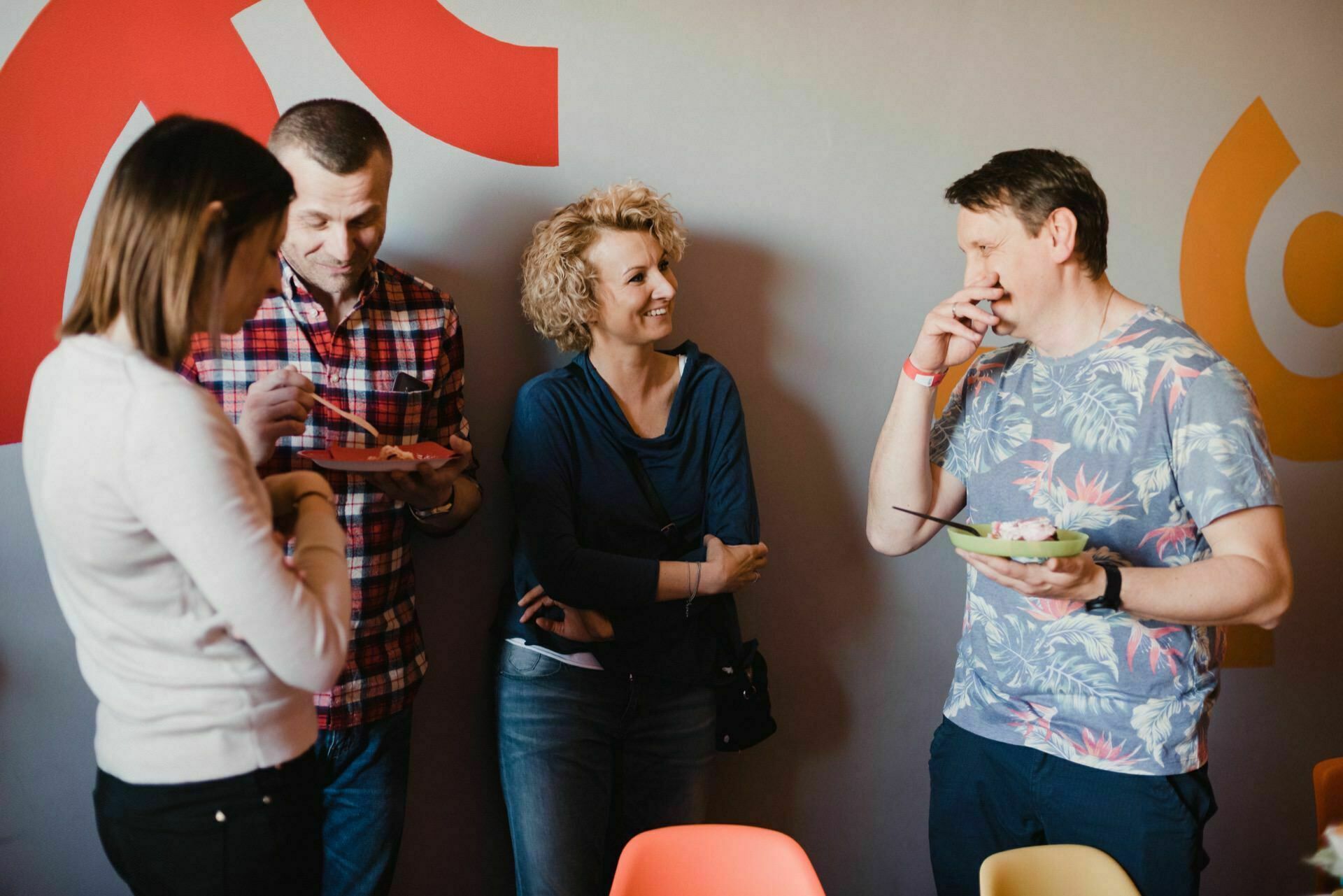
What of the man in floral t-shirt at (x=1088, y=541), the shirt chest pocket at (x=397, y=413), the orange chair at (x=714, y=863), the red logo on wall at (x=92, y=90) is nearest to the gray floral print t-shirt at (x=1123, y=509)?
the man in floral t-shirt at (x=1088, y=541)

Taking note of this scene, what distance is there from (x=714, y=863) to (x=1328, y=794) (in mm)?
1385

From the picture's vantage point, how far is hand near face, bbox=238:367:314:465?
1535 millimetres

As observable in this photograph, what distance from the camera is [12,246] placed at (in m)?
1.91

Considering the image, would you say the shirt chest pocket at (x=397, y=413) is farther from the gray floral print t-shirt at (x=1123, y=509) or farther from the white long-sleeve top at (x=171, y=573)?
the gray floral print t-shirt at (x=1123, y=509)

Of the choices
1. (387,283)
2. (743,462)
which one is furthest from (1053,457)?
(387,283)

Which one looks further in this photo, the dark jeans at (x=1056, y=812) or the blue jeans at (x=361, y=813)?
the blue jeans at (x=361, y=813)

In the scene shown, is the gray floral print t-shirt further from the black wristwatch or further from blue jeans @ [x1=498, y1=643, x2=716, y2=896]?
blue jeans @ [x1=498, y1=643, x2=716, y2=896]

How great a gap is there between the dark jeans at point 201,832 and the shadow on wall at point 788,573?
1473 mm

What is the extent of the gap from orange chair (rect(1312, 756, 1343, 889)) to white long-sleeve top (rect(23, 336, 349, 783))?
202cm

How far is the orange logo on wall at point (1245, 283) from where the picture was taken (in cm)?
281

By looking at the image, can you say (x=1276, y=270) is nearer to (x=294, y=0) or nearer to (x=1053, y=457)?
(x=1053, y=457)

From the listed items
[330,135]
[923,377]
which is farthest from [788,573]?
[330,135]

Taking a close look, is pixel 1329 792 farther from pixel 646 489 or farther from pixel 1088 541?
pixel 646 489

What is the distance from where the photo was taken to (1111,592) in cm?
151
